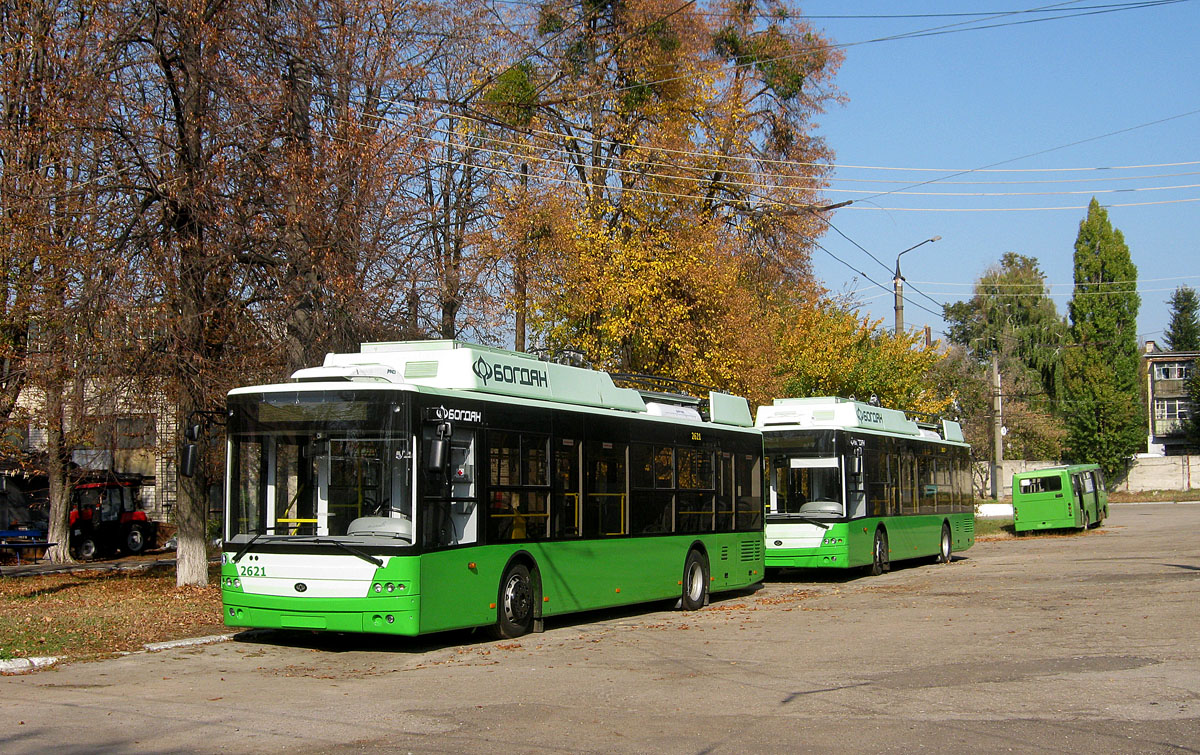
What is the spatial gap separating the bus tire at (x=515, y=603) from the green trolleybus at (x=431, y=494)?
0.07 ft

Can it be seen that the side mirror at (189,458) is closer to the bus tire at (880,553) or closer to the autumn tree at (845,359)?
the bus tire at (880,553)

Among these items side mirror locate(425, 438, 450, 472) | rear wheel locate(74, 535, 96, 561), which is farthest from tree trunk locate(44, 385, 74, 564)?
side mirror locate(425, 438, 450, 472)

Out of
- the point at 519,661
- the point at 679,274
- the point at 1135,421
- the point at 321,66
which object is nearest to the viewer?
the point at 519,661

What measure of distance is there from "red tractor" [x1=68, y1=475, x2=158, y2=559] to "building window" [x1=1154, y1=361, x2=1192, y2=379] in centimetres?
7867

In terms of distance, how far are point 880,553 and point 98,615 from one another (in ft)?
49.8

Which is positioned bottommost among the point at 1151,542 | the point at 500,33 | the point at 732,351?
the point at 1151,542

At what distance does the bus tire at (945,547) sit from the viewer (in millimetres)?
28513

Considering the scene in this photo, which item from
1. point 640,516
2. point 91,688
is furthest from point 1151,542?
point 91,688

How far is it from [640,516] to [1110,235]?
7041 cm

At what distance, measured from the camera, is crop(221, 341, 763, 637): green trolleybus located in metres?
12.0

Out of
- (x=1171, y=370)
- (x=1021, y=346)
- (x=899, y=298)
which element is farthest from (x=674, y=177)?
(x=1171, y=370)

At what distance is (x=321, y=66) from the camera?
19.7 m

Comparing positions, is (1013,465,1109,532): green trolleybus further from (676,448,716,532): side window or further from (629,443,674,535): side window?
(629,443,674,535): side window

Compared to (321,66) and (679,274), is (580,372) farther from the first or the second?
(679,274)
